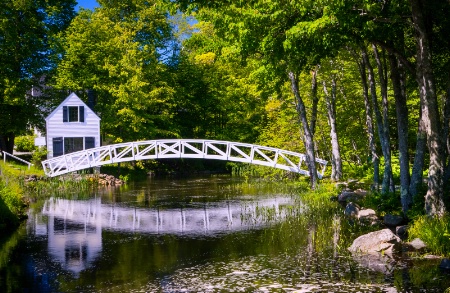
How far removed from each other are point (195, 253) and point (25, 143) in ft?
110

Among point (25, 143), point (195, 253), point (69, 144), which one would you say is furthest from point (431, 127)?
point (25, 143)

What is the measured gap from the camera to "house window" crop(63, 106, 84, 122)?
37.1 metres

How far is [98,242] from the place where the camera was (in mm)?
15039

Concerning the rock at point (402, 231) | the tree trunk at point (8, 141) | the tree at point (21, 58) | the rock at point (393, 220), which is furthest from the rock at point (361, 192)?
the tree trunk at point (8, 141)

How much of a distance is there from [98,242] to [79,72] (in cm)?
2661

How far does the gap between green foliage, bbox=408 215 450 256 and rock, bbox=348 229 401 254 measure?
1.98 ft

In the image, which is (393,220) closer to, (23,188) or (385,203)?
(385,203)

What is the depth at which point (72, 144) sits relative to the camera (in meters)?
37.7

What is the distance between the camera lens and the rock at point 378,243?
1228 cm

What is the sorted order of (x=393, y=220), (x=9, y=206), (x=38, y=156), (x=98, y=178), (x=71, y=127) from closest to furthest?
1. (x=393, y=220)
2. (x=9, y=206)
3. (x=98, y=178)
4. (x=38, y=156)
5. (x=71, y=127)

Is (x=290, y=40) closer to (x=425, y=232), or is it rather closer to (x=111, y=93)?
(x=425, y=232)

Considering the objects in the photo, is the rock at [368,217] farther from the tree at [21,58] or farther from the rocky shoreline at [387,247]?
the tree at [21,58]

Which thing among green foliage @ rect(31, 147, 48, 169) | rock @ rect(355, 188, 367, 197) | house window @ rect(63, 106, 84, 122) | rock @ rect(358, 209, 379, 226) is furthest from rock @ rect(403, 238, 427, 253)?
house window @ rect(63, 106, 84, 122)

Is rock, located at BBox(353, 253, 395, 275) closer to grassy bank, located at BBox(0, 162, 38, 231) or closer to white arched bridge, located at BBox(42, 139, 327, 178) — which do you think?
grassy bank, located at BBox(0, 162, 38, 231)
